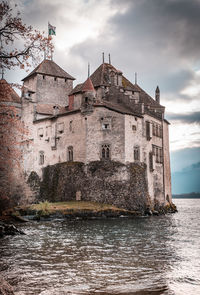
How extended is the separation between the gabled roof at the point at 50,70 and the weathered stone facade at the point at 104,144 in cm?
602

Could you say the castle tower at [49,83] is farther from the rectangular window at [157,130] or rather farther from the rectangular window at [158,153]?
the rectangular window at [158,153]

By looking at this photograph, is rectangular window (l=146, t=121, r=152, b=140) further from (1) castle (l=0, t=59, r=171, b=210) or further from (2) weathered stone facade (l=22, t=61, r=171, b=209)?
(1) castle (l=0, t=59, r=171, b=210)

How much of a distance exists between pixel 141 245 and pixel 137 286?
829cm

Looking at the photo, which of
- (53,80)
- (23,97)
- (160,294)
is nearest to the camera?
(160,294)

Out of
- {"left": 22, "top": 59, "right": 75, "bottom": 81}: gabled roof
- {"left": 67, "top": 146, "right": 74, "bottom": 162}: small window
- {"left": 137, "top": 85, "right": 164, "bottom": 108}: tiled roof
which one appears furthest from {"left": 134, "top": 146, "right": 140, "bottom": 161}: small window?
{"left": 22, "top": 59, "right": 75, "bottom": 81}: gabled roof

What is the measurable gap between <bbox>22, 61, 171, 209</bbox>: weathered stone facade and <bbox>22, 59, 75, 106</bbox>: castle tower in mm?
3404

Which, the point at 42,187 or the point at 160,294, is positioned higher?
the point at 42,187

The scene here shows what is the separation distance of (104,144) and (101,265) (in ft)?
109

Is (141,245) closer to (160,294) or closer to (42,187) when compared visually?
(160,294)

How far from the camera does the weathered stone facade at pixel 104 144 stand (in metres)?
44.9

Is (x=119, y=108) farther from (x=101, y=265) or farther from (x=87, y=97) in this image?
(x=101, y=265)

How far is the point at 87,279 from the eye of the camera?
1131cm

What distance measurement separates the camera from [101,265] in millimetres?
13430

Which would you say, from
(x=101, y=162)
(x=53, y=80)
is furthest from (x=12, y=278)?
(x=53, y=80)
